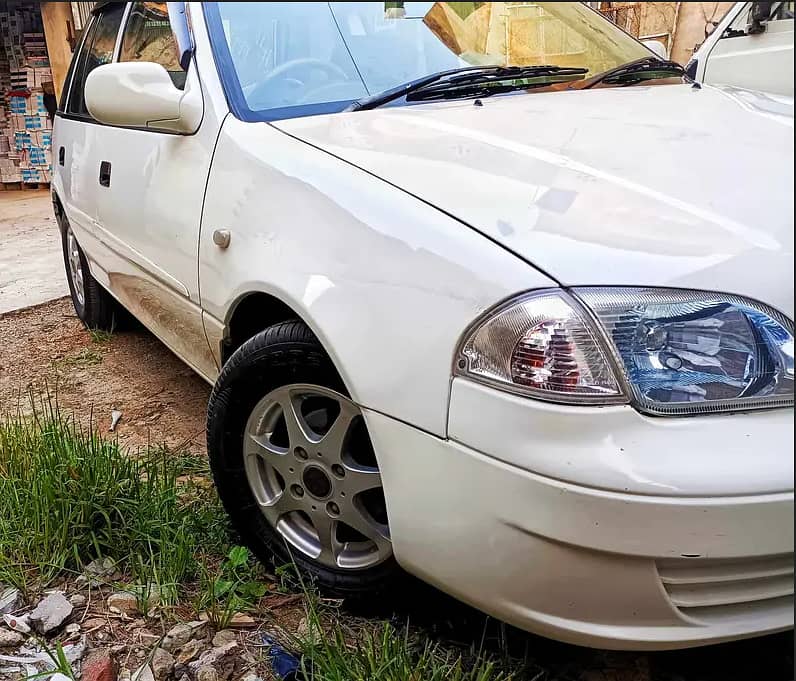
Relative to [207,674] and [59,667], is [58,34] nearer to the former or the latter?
[59,667]

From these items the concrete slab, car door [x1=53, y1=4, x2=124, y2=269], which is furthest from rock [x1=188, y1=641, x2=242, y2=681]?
the concrete slab

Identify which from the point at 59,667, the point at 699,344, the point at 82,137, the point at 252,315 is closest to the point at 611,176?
the point at 699,344

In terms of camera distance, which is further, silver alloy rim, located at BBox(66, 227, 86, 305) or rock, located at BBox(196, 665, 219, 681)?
silver alloy rim, located at BBox(66, 227, 86, 305)

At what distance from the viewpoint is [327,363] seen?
5.60ft

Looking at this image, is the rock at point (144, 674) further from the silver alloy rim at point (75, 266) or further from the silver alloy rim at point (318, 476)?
the silver alloy rim at point (75, 266)

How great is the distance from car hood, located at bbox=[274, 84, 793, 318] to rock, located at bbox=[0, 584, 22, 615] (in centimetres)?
131

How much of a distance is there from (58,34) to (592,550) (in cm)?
1108

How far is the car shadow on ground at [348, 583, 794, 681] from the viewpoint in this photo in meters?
1.71

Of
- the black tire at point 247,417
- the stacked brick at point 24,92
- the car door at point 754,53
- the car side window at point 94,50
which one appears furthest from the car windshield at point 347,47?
the stacked brick at point 24,92

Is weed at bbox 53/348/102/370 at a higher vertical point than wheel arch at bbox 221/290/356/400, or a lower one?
lower

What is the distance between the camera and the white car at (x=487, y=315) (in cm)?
128

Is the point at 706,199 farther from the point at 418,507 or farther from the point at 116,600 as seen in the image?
the point at 116,600

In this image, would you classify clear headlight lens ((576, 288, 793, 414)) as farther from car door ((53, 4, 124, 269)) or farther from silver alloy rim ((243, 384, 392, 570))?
car door ((53, 4, 124, 269))

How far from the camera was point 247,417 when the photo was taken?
6.36ft
